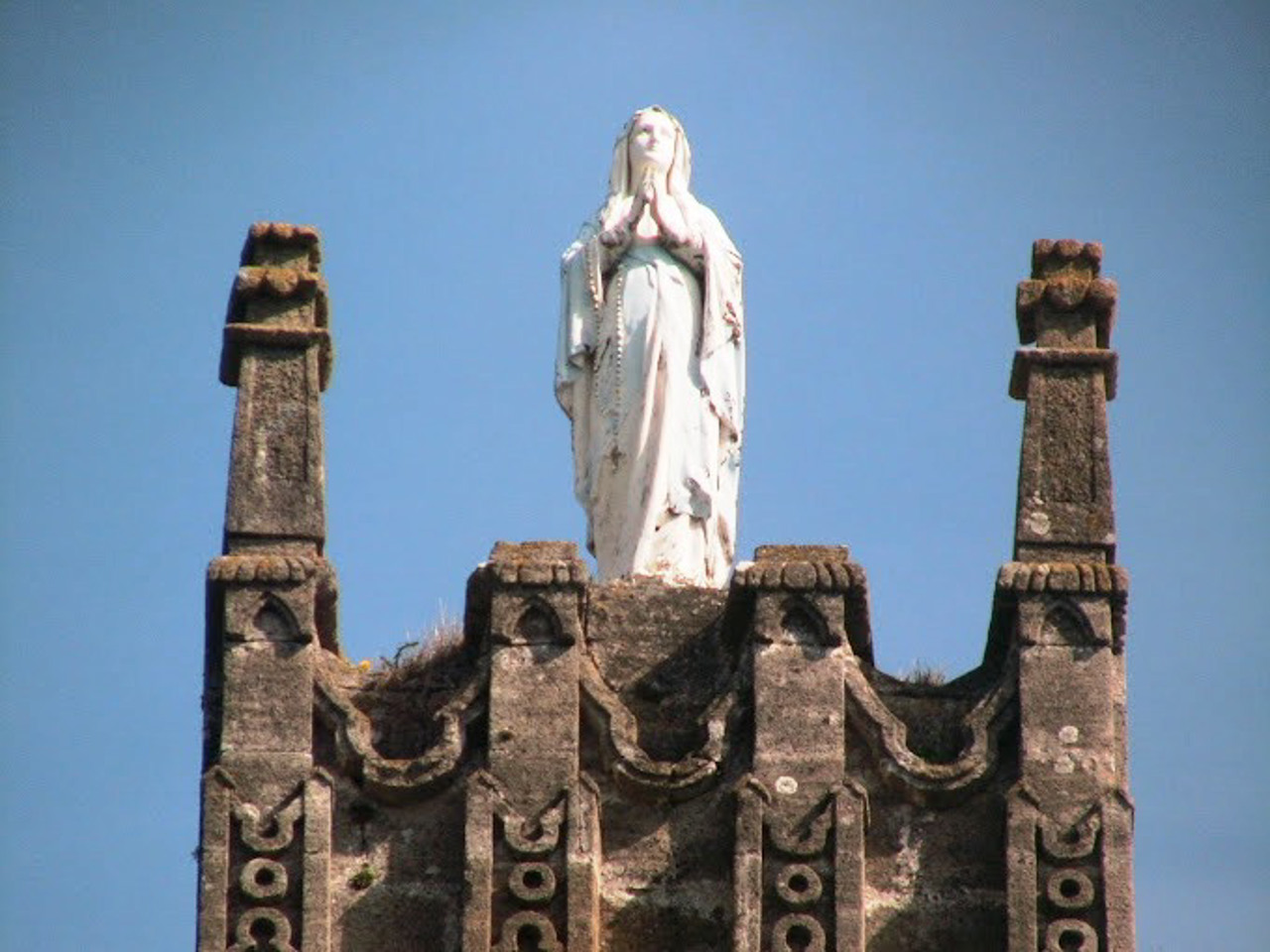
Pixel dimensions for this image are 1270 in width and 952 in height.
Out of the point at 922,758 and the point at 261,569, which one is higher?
the point at 261,569

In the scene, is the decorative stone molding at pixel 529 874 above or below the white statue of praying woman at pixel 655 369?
below

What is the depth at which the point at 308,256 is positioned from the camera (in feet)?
135

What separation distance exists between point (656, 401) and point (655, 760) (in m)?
2.59

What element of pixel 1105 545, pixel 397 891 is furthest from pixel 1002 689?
pixel 397 891

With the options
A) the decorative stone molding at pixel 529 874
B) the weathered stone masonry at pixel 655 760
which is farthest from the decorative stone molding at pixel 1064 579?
the decorative stone molding at pixel 529 874

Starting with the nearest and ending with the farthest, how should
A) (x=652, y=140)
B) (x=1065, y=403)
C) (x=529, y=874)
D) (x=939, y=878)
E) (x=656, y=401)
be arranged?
(x=529, y=874) → (x=939, y=878) → (x=1065, y=403) → (x=656, y=401) → (x=652, y=140)

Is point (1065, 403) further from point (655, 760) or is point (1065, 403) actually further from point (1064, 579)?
point (655, 760)

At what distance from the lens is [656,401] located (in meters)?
41.8

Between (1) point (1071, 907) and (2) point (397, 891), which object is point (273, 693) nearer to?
(2) point (397, 891)

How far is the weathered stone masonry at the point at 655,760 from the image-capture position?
130 feet

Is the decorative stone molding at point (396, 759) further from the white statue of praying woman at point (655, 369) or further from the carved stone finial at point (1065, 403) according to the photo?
the carved stone finial at point (1065, 403)

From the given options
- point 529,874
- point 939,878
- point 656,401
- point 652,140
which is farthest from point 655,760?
point 652,140

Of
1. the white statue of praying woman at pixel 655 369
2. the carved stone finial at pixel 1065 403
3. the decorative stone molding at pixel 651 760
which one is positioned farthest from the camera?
the white statue of praying woman at pixel 655 369

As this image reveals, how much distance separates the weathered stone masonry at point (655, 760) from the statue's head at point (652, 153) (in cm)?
289
